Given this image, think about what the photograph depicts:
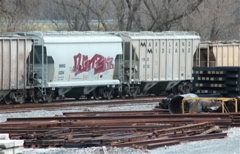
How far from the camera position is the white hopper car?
26531mm

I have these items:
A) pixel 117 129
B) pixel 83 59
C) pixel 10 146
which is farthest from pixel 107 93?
pixel 10 146

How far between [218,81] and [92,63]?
7.38 m

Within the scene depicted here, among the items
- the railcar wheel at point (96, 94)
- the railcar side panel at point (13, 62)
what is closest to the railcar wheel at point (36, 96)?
the railcar side panel at point (13, 62)

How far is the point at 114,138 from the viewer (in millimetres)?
14406

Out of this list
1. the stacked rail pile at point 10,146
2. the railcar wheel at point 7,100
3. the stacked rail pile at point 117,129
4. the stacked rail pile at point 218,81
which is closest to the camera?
the stacked rail pile at point 10,146

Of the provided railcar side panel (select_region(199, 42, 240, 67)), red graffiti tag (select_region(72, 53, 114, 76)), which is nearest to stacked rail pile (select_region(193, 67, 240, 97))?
red graffiti tag (select_region(72, 53, 114, 76))

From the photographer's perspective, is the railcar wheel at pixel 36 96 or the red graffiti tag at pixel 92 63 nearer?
the railcar wheel at pixel 36 96

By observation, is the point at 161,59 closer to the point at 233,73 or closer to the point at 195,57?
the point at 195,57

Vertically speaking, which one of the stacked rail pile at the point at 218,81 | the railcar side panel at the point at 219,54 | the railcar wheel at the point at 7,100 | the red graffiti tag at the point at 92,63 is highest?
the railcar side panel at the point at 219,54

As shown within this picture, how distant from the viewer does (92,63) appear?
2872 centimetres

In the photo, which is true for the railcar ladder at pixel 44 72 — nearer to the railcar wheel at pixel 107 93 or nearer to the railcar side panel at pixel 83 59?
the railcar side panel at pixel 83 59

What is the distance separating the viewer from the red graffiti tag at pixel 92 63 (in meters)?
28.1

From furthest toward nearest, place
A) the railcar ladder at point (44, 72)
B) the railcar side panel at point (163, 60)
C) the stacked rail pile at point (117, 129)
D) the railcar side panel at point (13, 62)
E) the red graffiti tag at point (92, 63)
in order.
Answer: the railcar side panel at point (163, 60), the red graffiti tag at point (92, 63), the railcar ladder at point (44, 72), the railcar side panel at point (13, 62), the stacked rail pile at point (117, 129)

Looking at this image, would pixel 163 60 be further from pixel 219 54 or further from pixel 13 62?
pixel 13 62
